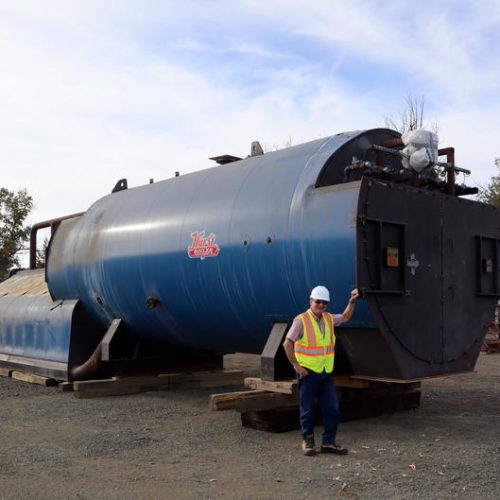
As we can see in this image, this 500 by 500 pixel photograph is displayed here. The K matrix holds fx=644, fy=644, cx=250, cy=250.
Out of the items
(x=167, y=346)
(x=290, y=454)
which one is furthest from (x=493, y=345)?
(x=290, y=454)

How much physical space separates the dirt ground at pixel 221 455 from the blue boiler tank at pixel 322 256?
31.0 inches

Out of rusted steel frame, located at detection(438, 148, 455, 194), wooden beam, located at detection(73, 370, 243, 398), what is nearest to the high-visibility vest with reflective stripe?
rusted steel frame, located at detection(438, 148, 455, 194)

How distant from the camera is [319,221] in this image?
6.23 m

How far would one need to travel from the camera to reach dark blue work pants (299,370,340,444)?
18.8 feet

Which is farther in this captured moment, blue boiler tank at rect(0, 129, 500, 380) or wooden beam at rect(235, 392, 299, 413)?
wooden beam at rect(235, 392, 299, 413)

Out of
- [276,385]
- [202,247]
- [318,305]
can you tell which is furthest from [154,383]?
[318,305]

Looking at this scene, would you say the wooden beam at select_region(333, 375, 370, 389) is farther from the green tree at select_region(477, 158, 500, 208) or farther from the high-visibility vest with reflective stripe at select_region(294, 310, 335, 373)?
the green tree at select_region(477, 158, 500, 208)

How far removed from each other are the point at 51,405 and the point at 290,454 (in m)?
4.01

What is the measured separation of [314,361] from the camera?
5.71m

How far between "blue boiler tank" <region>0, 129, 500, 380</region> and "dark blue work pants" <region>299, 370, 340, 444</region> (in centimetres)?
71

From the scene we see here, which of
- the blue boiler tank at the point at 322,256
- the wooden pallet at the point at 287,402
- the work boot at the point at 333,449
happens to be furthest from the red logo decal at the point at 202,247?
the work boot at the point at 333,449

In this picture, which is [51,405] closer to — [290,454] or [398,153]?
[290,454]

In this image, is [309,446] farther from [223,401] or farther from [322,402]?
[223,401]

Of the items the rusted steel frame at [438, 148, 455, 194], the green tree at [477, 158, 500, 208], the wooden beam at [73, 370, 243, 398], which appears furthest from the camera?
the green tree at [477, 158, 500, 208]
